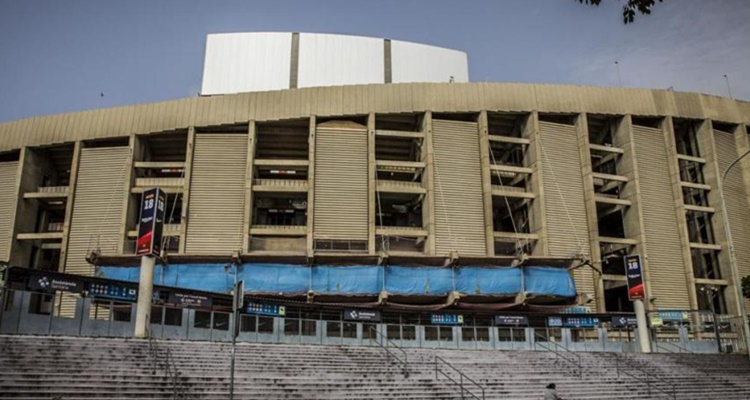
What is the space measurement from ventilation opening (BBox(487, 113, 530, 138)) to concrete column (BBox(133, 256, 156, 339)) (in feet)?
112

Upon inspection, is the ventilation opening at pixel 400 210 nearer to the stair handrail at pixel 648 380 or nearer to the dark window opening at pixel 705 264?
the stair handrail at pixel 648 380

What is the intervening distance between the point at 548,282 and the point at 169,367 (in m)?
32.5

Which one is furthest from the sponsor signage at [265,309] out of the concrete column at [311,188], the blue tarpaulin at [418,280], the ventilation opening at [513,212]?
the ventilation opening at [513,212]

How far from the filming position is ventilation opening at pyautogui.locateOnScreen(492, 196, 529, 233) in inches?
2064

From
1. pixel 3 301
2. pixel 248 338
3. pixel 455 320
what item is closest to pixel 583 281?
pixel 455 320

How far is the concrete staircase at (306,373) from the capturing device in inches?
739

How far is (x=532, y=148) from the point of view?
171ft

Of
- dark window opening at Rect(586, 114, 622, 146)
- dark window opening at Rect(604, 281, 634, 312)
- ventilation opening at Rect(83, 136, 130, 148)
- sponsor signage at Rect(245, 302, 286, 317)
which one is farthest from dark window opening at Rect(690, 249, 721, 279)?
ventilation opening at Rect(83, 136, 130, 148)

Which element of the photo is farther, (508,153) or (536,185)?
(508,153)

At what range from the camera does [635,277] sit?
40.7 meters

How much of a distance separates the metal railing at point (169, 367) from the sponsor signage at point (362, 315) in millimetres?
12079

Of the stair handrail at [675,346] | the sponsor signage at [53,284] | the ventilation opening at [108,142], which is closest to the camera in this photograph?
the sponsor signage at [53,284]

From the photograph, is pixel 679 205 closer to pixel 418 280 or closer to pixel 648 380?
pixel 418 280

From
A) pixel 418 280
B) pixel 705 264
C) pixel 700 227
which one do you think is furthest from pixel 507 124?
A: pixel 705 264
